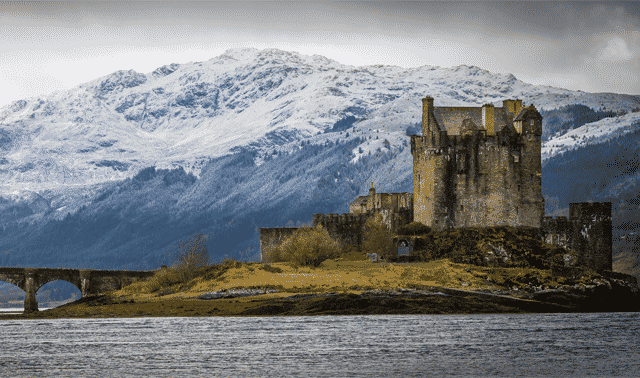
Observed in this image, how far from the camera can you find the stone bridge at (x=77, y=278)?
13825 cm

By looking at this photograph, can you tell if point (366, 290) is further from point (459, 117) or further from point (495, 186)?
point (459, 117)

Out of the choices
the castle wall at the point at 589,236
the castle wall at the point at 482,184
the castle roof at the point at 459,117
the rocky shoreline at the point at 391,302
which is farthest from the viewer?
the castle roof at the point at 459,117

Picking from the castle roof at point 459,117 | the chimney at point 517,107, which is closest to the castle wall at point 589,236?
the castle roof at point 459,117

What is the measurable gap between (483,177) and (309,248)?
2303 cm

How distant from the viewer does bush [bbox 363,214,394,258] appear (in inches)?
4679

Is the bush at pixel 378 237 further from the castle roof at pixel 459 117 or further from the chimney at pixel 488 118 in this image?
the chimney at pixel 488 118

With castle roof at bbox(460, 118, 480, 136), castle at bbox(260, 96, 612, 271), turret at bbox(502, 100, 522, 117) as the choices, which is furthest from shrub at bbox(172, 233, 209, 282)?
turret at bbox(502, 100, 522, 117)

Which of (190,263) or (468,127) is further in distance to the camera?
(190,263)

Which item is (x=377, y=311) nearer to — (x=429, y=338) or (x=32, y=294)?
(x=429, y=338)

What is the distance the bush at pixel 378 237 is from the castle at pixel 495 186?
209 inches

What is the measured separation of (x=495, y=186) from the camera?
11588 centimetres

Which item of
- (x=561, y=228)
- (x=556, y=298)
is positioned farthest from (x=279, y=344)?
(x=561, y=228)

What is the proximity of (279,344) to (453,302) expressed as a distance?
30.6 m

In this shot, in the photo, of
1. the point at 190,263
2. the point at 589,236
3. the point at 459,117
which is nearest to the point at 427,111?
the point at 459,117
